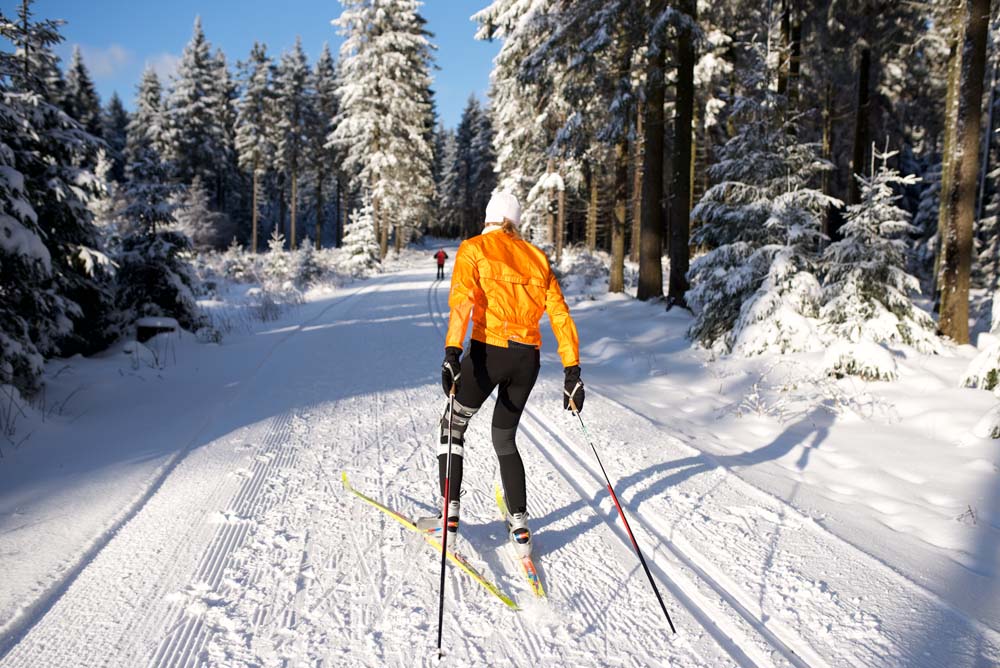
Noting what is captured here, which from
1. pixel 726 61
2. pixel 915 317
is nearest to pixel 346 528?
pixel 915 317

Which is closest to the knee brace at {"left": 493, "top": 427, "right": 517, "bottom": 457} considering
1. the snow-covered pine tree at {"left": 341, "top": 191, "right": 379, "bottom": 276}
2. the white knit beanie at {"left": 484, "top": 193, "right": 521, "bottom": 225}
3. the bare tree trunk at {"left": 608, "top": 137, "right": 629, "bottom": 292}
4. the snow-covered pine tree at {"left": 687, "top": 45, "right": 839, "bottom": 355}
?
the white knit beanie at {"left": 484, "top": 193, "right": 521, "bottom": 225}

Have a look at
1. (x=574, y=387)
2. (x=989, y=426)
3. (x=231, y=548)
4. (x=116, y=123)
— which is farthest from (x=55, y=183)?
(x=116, y=123)

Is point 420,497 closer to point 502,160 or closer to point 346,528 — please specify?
point 346,528

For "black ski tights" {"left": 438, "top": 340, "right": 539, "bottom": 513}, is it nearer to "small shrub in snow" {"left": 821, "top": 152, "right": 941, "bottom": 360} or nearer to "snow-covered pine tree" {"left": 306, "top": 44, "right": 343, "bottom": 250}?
"small shrub in snow" {"left": 821, "top": 152, "right": 941, "bottom": 360}

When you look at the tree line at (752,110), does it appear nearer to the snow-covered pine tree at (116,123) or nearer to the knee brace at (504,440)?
the knee brace at (504,440)

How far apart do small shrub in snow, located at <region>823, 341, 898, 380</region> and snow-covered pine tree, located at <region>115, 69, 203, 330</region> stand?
37.6 ft

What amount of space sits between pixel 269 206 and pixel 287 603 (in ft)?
227

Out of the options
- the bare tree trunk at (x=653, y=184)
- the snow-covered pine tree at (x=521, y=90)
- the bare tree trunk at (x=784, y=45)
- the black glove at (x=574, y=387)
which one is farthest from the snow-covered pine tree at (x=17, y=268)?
the bare tree trunk at (x=784, y=45)

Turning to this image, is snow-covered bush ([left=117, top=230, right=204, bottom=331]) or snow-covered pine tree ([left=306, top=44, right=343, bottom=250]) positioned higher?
snow-covered pine tree ([left=306, top=44, right=343, bottom=250])

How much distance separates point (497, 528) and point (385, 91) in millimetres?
35427

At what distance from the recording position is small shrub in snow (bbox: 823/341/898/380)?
7.57 m

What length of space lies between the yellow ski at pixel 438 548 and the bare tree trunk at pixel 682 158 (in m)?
10.3

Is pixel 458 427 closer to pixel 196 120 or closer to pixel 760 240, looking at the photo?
pixel 760 240

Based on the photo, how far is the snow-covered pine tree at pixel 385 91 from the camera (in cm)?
3366
